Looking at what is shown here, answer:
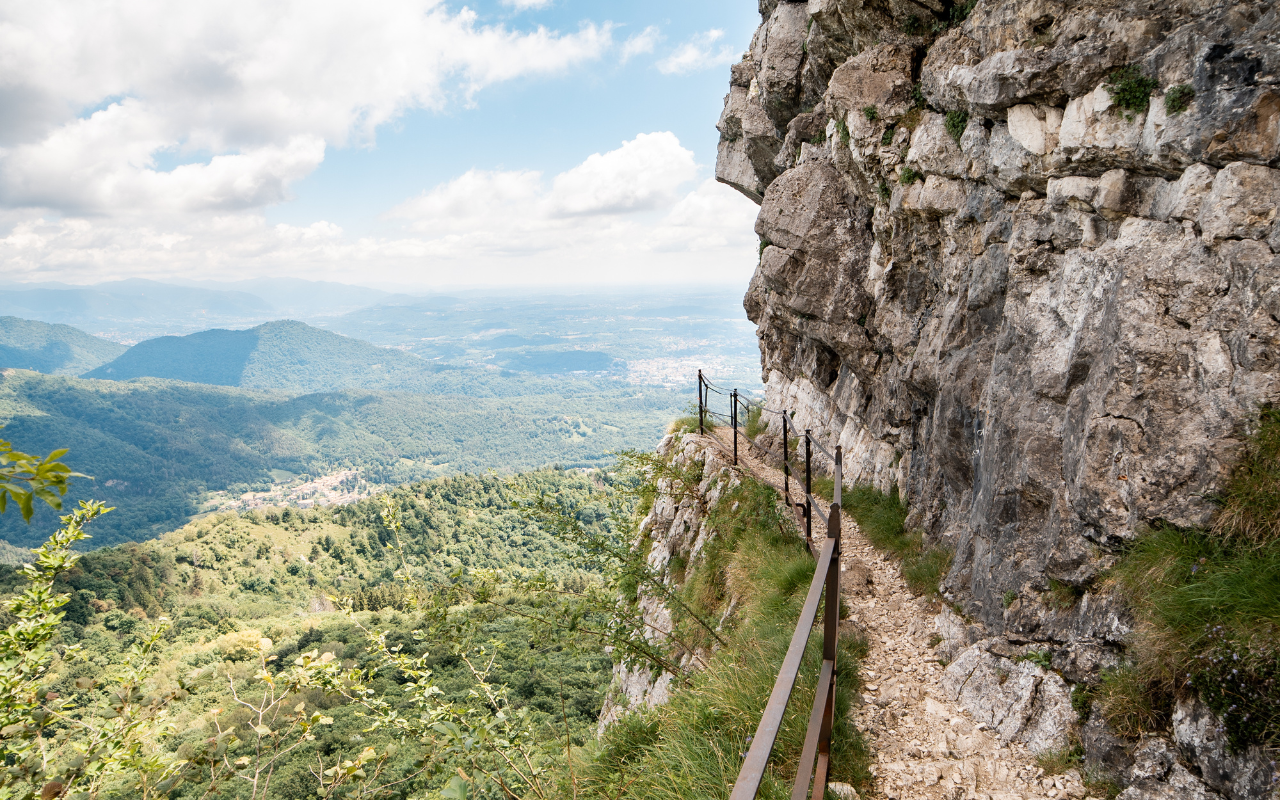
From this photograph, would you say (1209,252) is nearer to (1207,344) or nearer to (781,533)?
(1207,344)

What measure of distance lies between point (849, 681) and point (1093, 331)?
3.48m

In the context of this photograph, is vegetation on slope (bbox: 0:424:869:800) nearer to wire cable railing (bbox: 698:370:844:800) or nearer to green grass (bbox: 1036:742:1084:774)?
wire cable railing (bbox: 698:370:844:800)

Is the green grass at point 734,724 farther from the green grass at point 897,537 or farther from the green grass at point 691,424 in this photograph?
the green grass at point 691,424

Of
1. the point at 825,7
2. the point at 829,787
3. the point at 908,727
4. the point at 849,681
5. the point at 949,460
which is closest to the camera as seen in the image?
the point at 829,787

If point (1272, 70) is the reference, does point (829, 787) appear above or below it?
below

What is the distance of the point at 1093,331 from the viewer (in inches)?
192

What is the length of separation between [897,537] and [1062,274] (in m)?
3.89

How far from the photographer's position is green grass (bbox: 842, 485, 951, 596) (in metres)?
6.44

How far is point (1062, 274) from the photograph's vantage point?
5512mm

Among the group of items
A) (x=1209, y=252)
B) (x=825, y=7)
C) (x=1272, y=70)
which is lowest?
(x=1209, y=252)

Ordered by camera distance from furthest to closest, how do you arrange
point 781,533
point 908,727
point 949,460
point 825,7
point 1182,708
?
point 825,7 → point 781,533 → point 949,460 → point 908,727 → point 1182,708

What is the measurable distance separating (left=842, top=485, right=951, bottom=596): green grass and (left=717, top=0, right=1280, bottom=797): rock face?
0.88 feet

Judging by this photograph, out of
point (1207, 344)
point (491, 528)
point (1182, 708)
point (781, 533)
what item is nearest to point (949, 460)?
point (781, 533)

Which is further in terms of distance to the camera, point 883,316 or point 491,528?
point 491,528
